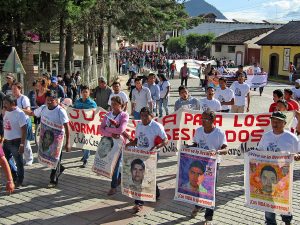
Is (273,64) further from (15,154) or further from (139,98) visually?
(15,154)

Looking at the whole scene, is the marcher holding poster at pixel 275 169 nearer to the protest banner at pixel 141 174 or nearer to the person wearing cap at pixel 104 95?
the protest banner at pixel 141 174

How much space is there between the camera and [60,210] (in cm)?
721

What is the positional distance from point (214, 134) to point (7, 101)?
371 cm

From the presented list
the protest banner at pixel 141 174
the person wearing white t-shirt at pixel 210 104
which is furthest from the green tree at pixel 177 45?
the protest banner at pixel 141 174

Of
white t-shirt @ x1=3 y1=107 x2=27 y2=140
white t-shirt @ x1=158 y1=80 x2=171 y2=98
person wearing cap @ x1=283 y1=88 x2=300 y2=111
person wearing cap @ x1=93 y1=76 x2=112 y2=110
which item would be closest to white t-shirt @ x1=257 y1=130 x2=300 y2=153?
person wearing cap @ x1=283 y1=88 x2=300 y2=111

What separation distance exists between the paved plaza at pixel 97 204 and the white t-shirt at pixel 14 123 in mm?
1056

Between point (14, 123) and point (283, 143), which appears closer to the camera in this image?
point (283, 143)

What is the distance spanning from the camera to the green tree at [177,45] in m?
83.2

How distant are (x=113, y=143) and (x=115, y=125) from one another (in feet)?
1.11

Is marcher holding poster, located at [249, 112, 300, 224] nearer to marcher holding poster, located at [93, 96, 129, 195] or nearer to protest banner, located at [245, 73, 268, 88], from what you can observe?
marcher holding poster, located at [93, 96, 129, 195]

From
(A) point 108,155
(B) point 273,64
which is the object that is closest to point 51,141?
(A) point 108,155

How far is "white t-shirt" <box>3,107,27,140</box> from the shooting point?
7.86 m

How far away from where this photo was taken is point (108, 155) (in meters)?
7.81

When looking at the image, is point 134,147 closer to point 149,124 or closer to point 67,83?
point 149,124
